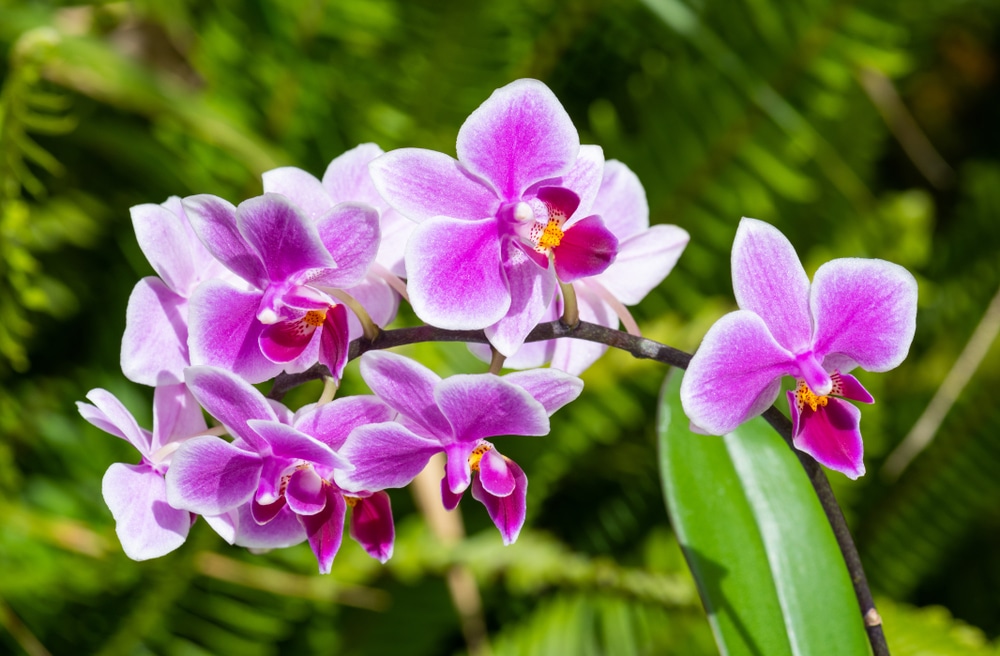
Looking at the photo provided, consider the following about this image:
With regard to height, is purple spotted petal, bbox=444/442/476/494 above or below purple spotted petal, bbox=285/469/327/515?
above

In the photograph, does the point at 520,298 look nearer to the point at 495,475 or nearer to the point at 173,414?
the point at 495,475

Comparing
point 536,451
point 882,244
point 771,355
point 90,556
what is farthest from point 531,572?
point 882,244

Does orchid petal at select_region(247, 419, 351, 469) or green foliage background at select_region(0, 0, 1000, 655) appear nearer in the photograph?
orchid petal at select_region(247, 419, 351, 469)

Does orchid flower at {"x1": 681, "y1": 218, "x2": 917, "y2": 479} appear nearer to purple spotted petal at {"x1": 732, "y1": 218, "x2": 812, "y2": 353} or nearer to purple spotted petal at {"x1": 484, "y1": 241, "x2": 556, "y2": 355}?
purple spotted petal at {"x1": 732, "y1": 218, "x2": 812, "y2": 353}

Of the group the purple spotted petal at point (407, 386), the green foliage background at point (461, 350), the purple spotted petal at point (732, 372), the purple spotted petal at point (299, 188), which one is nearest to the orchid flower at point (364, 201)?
the purple spotted petal at point (299, 188)


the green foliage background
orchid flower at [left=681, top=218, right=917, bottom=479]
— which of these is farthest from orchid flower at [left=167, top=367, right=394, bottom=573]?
the green foliage background

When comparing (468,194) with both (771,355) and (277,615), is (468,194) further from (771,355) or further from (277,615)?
(277,615)

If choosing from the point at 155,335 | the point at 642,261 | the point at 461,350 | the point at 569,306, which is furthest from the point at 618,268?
the point at 461,350

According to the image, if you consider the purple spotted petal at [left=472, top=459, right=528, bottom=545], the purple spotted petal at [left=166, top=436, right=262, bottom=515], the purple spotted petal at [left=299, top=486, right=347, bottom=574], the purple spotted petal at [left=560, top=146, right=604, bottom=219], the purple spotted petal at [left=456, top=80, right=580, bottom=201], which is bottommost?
the purple spotted petal at [left=299, top=486, right=347, bottom=574]

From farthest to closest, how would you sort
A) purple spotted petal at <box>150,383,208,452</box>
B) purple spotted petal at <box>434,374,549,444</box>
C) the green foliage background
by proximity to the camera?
the green foliage background, purple spotted petal at <box>150,383,208,452</box>, purple spotted petal at <box>434,374,549,444</box>
